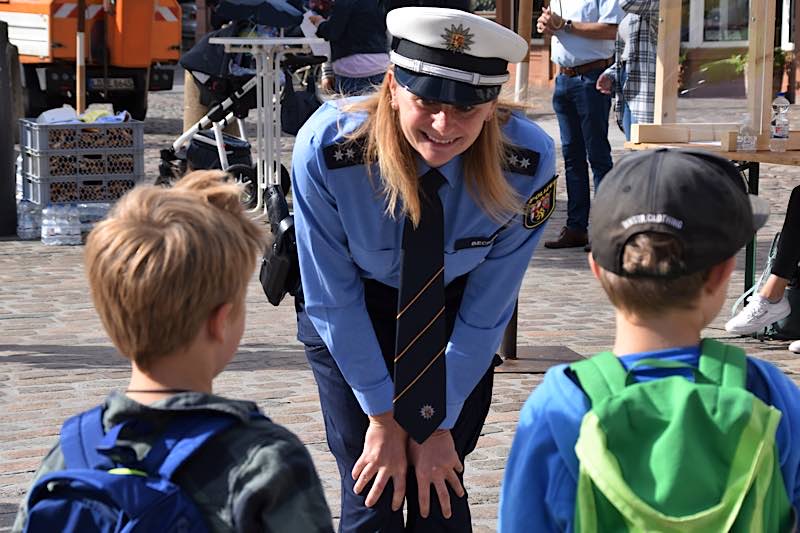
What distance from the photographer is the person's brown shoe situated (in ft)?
32.0

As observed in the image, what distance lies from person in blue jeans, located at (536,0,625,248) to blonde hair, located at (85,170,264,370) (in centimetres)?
733

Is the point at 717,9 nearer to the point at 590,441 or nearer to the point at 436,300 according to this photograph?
the point at 436,300

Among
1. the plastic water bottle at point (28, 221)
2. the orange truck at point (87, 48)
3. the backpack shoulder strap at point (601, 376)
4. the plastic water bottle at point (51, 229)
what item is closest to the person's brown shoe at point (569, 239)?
the plastic water bottle at point (51, 229)

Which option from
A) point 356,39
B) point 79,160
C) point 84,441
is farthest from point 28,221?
point 84,441

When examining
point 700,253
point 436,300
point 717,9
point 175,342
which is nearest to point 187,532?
point 175,342

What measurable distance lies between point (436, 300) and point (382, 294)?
172mm

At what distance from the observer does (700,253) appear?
2.21 meters

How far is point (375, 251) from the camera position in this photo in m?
3.22

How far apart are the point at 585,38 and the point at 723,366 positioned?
293 inches

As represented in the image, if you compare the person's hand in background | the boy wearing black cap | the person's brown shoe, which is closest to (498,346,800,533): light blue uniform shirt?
the boy wearing black cap

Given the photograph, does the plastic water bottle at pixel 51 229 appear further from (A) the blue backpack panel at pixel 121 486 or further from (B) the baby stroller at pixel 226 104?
Answer: (A) the blue backpack panel at pixel 121 486

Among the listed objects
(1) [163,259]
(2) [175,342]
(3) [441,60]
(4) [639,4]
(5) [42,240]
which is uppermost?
(4) [639,4]

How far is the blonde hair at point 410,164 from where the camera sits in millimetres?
3125

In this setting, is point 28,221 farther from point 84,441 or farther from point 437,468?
point 84,441
